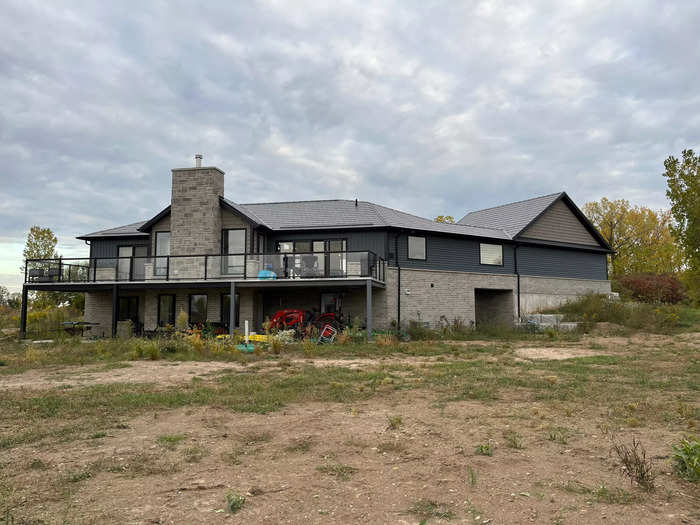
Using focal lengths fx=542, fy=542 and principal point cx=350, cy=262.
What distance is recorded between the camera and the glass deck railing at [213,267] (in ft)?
70.6

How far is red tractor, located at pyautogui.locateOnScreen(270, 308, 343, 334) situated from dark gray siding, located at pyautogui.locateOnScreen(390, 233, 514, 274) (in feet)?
14.5

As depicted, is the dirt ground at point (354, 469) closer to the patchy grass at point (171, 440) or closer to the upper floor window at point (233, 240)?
the patchy grass at point (171, 440)

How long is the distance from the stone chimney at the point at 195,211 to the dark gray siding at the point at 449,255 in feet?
26.6

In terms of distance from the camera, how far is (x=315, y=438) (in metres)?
6.53

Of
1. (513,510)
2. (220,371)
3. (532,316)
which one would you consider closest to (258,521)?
(513,510)

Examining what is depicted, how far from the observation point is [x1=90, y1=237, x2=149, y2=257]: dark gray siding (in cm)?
2691

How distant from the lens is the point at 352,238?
82.5 ft

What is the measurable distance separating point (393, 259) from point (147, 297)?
11256 millimetres

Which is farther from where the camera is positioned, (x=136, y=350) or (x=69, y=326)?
(x=69, y=326)

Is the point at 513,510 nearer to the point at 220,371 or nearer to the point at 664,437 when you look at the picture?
the point at 664,437

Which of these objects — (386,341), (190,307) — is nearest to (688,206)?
(386,341)

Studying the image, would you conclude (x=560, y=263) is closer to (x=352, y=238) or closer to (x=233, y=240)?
(x=352, y=238)

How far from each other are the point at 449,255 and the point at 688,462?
70.5 ft

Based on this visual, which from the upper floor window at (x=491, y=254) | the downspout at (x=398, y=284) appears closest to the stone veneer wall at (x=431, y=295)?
the downspout at (x=398, y=284)
